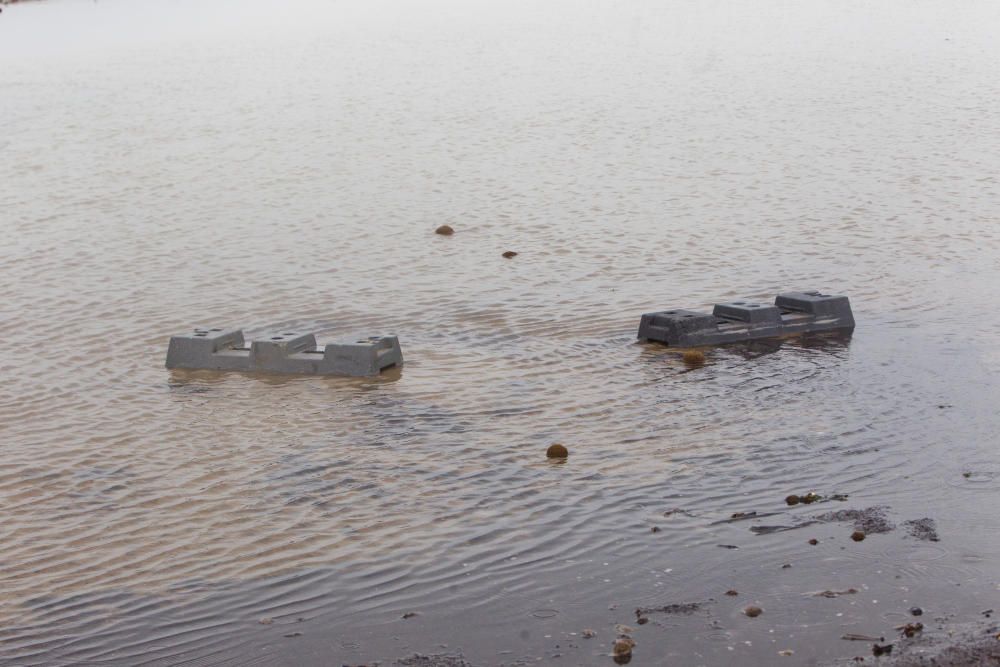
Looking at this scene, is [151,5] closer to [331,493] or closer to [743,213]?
[743,213]

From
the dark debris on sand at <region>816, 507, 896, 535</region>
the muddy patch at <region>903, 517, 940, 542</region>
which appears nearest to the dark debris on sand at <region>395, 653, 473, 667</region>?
the dark debris on sand at <region>816, 507, 896, 535</region>

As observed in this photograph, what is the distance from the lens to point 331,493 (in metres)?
6.25

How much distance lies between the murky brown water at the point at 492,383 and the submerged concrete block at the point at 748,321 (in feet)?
0.79

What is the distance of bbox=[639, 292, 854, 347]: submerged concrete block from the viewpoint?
8.70m

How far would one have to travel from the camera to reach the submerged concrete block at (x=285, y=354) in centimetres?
816

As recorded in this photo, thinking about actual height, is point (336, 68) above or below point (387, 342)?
above

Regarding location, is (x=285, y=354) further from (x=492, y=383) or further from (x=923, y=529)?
(x=923, y=529)

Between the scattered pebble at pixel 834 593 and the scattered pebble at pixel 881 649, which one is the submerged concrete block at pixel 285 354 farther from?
the scattered pebble at pixel 881 649

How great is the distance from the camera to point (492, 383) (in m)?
8.08

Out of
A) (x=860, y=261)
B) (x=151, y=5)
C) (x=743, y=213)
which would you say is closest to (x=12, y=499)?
(x=860, y=261)

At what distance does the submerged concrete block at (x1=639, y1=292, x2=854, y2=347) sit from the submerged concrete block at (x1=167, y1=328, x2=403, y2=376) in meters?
1.67

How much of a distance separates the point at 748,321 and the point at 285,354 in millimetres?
2880

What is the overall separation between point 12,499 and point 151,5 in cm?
4762

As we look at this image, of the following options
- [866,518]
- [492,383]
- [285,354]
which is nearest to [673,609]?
[866,518]
